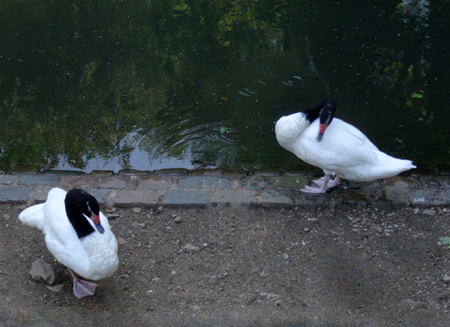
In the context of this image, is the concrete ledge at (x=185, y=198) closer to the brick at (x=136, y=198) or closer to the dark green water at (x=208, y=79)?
the brick at (x=136, y=198)

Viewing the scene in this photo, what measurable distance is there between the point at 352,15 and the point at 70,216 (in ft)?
21.1

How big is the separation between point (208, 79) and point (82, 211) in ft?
12.6

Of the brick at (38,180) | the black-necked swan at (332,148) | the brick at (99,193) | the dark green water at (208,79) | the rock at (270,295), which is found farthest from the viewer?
the dark green water at (208,79)

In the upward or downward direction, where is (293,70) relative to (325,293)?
upward

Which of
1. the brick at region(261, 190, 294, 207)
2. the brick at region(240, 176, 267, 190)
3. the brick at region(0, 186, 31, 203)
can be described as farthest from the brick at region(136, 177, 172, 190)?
the brick at region(0, 186, 31, 203)

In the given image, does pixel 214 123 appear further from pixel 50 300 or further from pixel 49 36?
pixel 49 36

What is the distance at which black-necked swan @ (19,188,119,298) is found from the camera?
330 centimetres

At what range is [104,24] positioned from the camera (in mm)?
8281

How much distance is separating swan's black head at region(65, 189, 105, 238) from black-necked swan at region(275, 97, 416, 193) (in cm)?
199

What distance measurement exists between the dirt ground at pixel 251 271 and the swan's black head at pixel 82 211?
0.62 m

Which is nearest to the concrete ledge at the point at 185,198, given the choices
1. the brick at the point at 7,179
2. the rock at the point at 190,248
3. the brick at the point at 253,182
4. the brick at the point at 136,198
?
the brick at the point at 136,198

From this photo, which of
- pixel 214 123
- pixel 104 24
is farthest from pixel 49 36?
pixel 214 123

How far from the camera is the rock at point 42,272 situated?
368cm

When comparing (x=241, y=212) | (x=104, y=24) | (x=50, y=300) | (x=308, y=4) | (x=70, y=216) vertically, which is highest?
(x=308, y=4)
